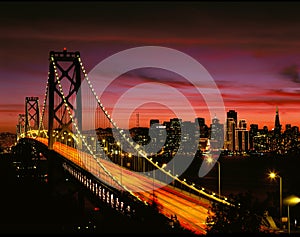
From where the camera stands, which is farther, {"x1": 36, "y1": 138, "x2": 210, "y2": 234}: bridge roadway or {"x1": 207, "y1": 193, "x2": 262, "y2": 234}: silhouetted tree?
{"x1": 36, "y1": 138, "x2": 210, "y2": 234}: bridge roadway

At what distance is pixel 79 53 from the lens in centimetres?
4456

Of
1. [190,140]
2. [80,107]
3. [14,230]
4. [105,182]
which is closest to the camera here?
[105,182]

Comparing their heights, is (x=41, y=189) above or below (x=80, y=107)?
below

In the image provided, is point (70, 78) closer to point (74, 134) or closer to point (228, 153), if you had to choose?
point (74, 134)

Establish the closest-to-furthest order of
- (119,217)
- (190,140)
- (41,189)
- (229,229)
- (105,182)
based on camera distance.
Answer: (229,229) < (119,217) < (105,182) < (41,189) < (190,140)

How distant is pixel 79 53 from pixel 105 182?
1995 centimetres

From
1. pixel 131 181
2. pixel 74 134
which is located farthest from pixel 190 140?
pixel 131 181

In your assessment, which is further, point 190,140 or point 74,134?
point 190,140

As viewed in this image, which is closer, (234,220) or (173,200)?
(234,220)

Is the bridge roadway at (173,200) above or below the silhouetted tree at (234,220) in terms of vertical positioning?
below

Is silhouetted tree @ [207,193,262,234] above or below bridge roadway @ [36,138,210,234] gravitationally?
above

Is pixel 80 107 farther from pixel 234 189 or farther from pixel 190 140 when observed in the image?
pixel 190 140

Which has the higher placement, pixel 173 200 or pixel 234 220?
pixel 234 220

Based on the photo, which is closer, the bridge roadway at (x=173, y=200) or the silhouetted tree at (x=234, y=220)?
the silhouetted tree at (x=234, y=220)
